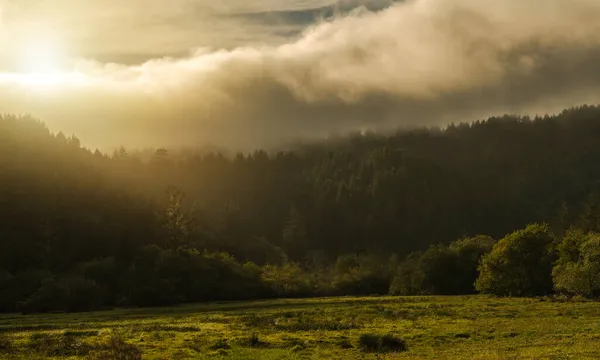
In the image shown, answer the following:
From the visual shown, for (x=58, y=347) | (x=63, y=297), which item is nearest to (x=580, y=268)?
(x=58, y=347)

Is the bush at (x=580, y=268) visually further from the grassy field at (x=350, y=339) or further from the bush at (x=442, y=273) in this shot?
the bush at (x=442, y=273)

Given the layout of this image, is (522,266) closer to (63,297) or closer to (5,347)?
(63,297)

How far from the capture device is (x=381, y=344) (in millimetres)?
47250

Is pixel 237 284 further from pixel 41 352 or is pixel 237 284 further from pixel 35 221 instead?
pixel 41 352

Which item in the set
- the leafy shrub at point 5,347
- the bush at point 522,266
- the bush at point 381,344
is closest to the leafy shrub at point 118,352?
the leafy shrub at point 5,347

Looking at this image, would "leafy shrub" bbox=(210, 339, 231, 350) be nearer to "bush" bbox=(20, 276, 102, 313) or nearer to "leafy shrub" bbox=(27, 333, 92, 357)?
"leafy shrub" bbox=(27, 333, 92, 357)

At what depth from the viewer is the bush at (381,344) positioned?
46.7 m

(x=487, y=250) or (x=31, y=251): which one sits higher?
(x=31, y=251)

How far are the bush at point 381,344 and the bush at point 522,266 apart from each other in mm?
97397

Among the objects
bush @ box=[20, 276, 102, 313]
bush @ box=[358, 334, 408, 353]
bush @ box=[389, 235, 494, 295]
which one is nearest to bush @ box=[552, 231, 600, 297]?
bush @ box=[389, 235, 494, 295]

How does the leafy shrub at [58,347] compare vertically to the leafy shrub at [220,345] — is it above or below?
above

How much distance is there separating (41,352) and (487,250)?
149148 millimetres

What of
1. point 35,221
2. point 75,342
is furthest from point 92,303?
point 75,342

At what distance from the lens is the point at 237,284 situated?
168 metres
